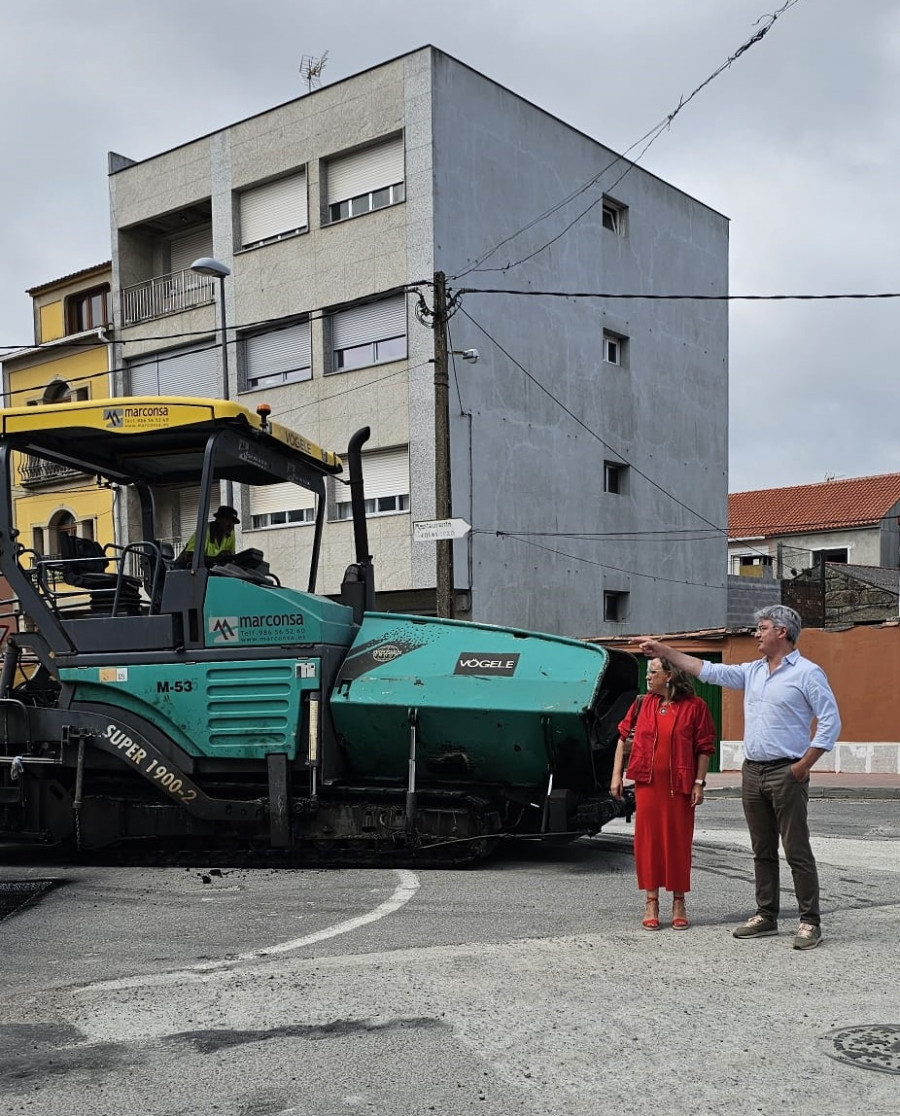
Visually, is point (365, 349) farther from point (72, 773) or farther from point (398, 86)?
point (72, 773)

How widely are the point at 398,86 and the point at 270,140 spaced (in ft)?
12.7

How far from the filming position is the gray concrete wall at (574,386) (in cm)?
2697

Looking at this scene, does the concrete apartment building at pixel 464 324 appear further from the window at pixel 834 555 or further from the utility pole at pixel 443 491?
the window at pixel 834 555

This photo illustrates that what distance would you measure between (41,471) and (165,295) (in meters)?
23.1

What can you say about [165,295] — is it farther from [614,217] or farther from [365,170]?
[614,217]

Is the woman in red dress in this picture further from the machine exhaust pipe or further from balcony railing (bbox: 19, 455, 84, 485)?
balcony railing (bbox: 19, 455, 84, 485)

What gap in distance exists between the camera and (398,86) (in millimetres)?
26844

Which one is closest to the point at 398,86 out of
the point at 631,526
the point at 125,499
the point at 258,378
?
the point at 258,378

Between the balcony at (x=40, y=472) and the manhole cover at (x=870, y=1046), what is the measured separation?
6919 millimetres

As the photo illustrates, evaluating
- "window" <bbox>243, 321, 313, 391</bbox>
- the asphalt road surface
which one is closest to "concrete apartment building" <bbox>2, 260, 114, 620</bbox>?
"window" <bbox>243, 321, 313, 391</bbox>

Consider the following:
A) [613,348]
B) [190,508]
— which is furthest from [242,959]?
[613,348]

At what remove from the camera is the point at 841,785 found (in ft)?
57.3

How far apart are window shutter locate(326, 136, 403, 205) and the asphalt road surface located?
21309mm

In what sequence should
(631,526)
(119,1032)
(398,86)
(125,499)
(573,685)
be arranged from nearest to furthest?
(119,1032) < (573,685) < (125,499) < (398,86) < (631,526)
